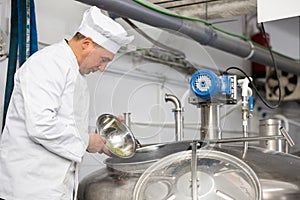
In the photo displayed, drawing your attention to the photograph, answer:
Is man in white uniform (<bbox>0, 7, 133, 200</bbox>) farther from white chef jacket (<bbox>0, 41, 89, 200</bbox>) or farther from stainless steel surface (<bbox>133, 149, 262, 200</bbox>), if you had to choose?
stainless steel surface (<bbox>133, 149, 262, 200</bbox>)

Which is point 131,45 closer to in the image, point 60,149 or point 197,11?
point 60,149

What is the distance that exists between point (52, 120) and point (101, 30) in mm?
335

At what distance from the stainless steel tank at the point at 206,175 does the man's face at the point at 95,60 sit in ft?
1.08

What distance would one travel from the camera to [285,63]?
10.5 ft

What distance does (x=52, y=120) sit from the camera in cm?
145

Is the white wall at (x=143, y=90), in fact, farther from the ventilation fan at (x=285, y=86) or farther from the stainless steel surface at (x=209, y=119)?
the ventilation fan at (x=285, y=86)

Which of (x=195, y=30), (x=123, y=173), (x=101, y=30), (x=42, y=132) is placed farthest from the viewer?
(x=195, y=30)

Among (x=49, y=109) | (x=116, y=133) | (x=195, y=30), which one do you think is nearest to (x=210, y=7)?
(x=195, y=30)

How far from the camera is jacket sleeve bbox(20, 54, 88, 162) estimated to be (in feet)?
4.75

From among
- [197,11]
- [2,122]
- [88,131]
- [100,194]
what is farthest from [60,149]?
[197,11]

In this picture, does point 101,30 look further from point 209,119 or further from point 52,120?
point 209,119

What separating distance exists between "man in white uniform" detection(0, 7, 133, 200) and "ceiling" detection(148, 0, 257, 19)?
0.97 meters

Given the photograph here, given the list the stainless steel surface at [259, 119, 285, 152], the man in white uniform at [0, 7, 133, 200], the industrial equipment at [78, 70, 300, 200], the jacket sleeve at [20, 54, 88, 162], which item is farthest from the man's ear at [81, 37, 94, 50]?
the stainless steel surface at [259, 119, 285, 152]

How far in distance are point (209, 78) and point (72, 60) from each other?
0.48 metres
